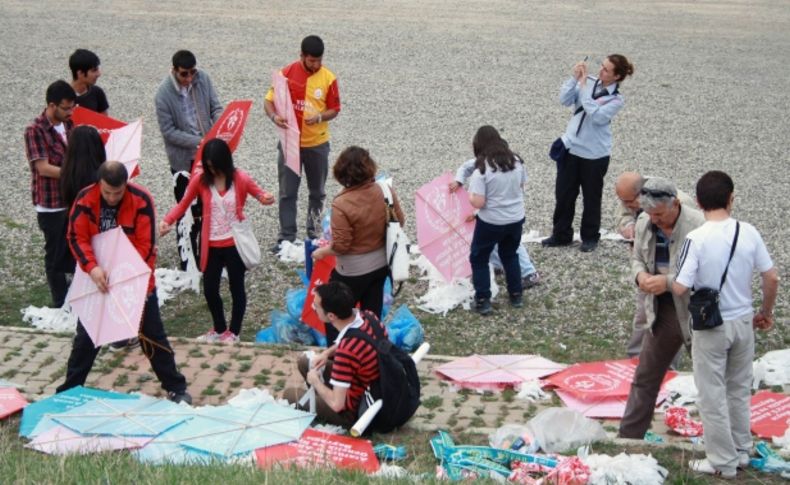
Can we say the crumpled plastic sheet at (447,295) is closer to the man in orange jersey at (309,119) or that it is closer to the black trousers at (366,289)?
the black trousers at (366,289)

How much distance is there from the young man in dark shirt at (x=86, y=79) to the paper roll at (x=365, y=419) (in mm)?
4656

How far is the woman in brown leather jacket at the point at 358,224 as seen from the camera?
24.4 ft

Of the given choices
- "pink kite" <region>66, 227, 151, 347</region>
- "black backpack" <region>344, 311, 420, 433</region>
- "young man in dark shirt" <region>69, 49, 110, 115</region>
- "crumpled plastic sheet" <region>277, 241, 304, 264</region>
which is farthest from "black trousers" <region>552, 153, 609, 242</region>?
"pink kite" <region>66, 227, 151, 347</region>

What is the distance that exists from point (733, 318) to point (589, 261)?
4.52 meters

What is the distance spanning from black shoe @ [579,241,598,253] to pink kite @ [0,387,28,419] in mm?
5482

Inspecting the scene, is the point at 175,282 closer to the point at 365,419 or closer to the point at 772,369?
the point at 365,419

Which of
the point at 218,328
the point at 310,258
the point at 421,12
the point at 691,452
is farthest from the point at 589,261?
the point at 421,12

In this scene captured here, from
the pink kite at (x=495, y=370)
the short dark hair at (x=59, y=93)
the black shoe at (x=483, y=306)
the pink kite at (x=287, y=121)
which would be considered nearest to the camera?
the pink kite at (x=495, y=370)

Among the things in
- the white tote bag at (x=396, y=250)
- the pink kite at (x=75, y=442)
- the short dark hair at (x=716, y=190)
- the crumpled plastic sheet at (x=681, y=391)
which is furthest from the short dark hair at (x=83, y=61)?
the short dark hair at (x=716, y=190)

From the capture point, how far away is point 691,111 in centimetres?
1698

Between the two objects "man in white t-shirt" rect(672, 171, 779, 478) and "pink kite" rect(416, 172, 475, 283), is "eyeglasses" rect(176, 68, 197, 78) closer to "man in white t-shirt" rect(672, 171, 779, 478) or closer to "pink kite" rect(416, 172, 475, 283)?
"pink kite" rect(416, 172, 475, 283)

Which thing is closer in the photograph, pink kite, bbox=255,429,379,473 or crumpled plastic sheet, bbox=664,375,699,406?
pink kite, bbox=255,429,379,473

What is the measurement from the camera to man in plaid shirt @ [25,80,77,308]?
867 centimetres

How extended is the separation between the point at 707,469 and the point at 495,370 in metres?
2.11
